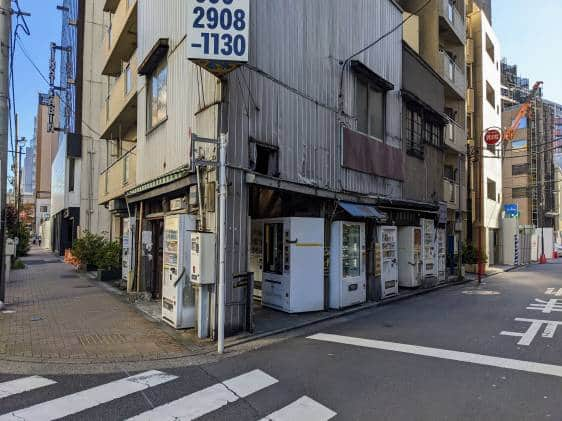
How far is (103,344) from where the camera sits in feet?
24.0

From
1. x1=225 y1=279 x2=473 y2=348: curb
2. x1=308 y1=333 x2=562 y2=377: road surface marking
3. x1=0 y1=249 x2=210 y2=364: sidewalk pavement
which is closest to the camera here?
x1=308 y1=333 x2=562 y2=377: road surface marking

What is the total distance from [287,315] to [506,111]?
46214 mm

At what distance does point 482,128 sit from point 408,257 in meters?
17.9

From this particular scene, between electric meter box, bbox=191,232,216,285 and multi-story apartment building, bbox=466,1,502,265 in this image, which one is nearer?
electric meter box, bbox=191,232,216,285

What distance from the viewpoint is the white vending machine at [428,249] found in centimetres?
1593

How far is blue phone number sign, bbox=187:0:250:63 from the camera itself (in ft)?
24.1

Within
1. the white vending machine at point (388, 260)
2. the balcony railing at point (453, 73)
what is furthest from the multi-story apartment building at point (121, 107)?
the balcony railing at point (453, 73)

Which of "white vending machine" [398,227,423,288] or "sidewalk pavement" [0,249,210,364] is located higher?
"white vending machine" [398,227,423,288]

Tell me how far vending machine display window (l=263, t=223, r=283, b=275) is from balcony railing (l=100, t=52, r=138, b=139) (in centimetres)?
646

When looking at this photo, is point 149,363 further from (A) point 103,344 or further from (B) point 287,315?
(B) point 287,315

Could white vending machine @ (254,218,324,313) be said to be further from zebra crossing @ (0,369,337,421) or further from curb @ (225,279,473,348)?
zebra crossing @ (0,369,337,421)

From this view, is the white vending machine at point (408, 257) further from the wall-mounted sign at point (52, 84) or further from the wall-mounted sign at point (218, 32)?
the wall-mounted sign at point (52, 84)

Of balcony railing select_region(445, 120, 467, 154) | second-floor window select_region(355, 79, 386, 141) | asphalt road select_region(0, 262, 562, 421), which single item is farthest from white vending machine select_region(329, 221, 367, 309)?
balcony railing select_region(445, 120, 467, 154)

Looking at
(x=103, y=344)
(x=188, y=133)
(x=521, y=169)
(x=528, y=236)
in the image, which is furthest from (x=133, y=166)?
(x=521, y=169)
